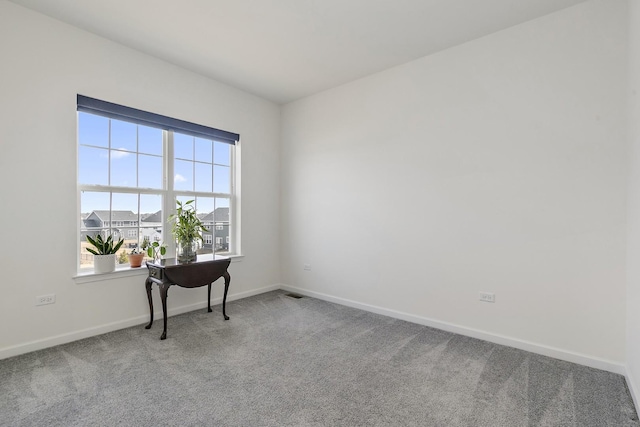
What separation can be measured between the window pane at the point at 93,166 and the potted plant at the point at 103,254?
1.77 feet

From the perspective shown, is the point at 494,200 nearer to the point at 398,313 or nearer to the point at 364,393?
the point at 398,313

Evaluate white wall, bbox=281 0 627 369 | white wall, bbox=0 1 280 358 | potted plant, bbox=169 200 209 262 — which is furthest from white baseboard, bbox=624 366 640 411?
white wall, bbox=0 1 280 358

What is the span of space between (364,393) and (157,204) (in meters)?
2.85

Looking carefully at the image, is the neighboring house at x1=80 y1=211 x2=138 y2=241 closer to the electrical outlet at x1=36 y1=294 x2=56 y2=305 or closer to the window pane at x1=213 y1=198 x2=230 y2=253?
the electrical outlet at x1=36 y1=294 x2=56 y2=305

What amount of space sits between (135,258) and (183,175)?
1067 mm

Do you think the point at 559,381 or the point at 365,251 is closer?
the point at 559,381

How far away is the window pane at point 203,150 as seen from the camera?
3.76 meters

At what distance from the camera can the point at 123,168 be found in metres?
3.12

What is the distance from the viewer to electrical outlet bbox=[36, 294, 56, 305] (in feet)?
8.35

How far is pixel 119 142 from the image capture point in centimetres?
310

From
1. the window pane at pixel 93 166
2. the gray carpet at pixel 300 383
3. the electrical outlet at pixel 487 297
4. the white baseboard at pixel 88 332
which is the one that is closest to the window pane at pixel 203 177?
the window pane at pixel 93 166

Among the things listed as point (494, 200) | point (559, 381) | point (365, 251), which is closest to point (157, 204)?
point (365, 251)

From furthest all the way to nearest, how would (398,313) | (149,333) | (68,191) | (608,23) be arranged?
(398,313), (149,333), (68,191), (608,23)

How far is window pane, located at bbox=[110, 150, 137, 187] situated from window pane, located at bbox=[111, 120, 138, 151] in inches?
2.7
